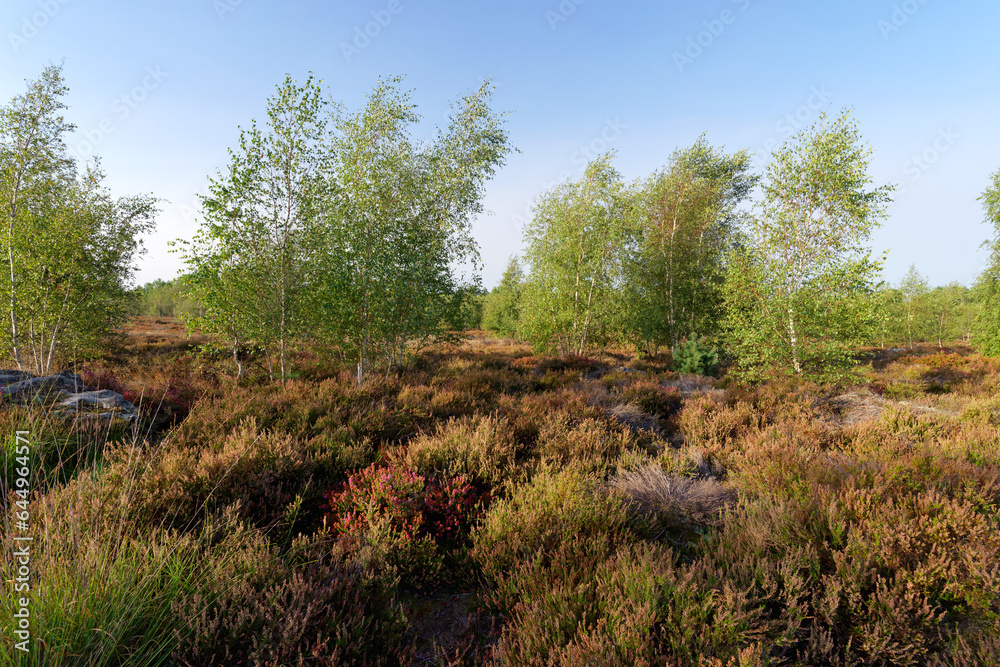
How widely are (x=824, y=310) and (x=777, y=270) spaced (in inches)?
58.5

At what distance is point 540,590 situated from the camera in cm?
254

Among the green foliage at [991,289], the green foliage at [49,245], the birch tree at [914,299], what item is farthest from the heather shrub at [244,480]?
the birch tree at [914,299]

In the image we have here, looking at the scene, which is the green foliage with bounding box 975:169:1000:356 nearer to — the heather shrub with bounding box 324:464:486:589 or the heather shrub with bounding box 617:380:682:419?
the heather shrub with bounding box 617:380:682:419

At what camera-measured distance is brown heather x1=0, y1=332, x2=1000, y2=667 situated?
6.60 feet

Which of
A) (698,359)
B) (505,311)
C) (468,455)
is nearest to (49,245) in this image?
(468,455)

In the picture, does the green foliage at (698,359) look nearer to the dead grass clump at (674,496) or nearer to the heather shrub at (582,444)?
the heather shrub at (582,444)

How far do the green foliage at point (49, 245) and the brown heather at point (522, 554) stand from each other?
7.09 metres

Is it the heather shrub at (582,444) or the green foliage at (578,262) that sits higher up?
the green foliage at (578,262)

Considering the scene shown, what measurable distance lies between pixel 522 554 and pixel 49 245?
541 inches

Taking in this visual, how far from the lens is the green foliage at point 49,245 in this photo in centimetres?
902

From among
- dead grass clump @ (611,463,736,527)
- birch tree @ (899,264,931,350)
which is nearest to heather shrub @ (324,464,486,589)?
dead grass clump @ (611,463,736,527)

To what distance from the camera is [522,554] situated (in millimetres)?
3010

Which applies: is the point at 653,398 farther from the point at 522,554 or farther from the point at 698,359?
the point at 522,554

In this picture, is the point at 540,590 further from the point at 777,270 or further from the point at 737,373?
the point at 777,270
